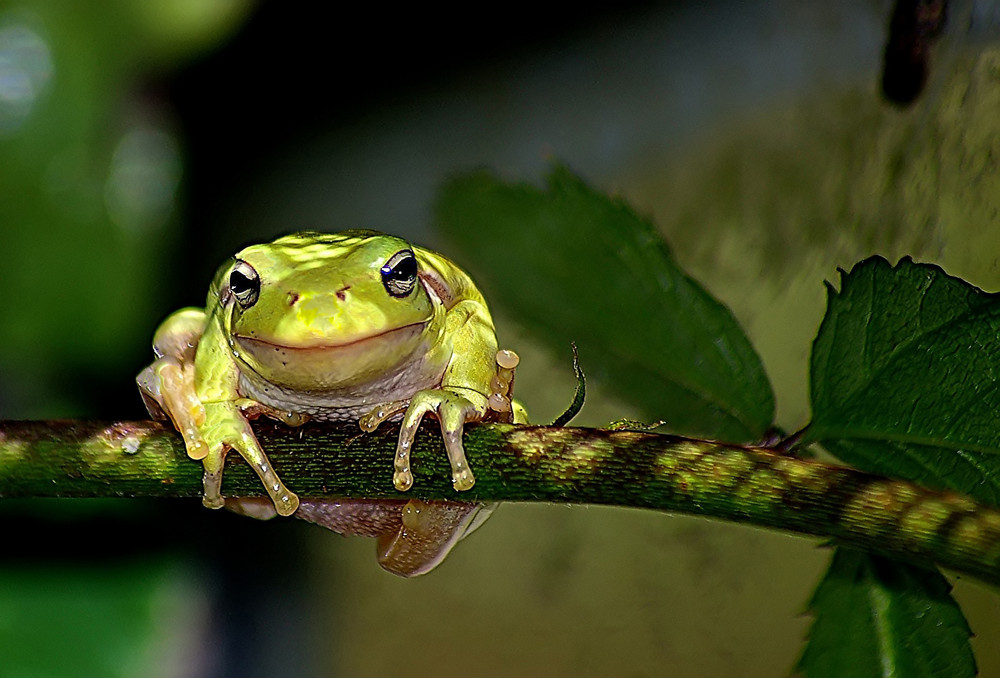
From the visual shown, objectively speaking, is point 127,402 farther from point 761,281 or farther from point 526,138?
point 761,281

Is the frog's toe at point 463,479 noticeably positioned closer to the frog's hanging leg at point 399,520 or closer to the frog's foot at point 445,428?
the frog's foot at point 445,428

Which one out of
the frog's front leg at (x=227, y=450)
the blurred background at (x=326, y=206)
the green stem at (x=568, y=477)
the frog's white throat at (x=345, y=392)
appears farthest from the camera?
the blurred background at (x=326, y=206)

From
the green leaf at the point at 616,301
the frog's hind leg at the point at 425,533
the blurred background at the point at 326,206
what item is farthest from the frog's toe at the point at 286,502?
the blurred background at the point at 326,206

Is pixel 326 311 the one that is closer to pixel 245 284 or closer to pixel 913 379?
pixel 245 284

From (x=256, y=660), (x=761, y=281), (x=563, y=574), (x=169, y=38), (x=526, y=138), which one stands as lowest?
(x=256, y=660)

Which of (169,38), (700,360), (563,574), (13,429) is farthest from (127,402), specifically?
(700,360)

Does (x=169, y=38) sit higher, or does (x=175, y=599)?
(x=169, y=38)
